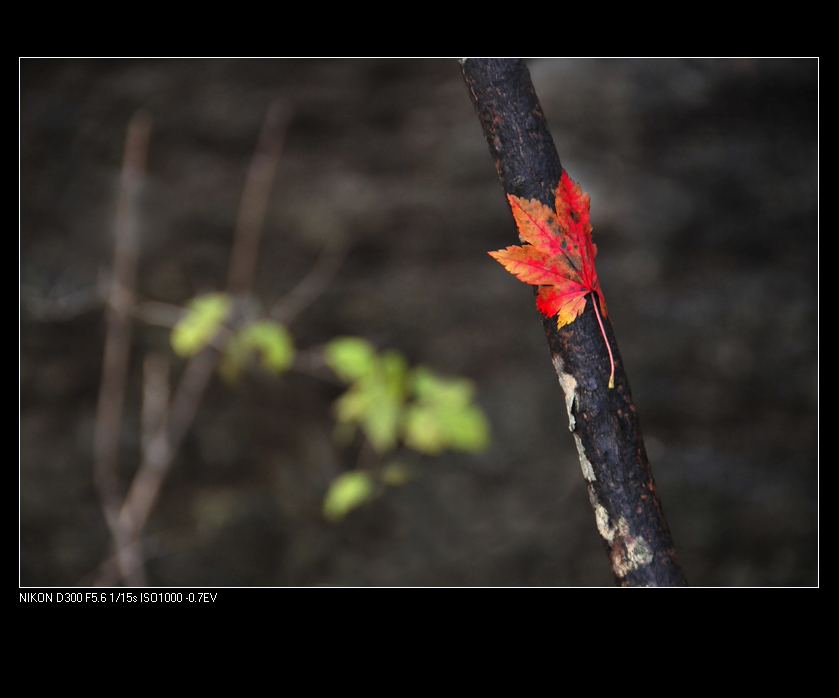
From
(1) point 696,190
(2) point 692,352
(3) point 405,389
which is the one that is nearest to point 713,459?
(2) point 692,352

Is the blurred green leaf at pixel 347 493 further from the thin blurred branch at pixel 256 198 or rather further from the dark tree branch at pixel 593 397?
the dark tree branch at pixel 593 397

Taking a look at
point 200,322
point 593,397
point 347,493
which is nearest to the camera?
point 593,397

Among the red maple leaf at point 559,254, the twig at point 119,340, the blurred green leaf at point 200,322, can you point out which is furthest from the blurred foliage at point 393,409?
the red maple leaf at point 559,254

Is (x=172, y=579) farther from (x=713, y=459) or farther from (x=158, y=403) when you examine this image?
(x=713, y=459)

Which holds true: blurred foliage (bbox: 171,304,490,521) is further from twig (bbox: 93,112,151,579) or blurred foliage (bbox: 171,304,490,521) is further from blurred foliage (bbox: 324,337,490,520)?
twig (bbox: 93,112,151,579)

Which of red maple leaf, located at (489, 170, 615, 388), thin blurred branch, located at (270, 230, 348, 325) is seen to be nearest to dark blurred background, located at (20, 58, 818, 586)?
thin blurred branch, located at (270, 230, 348, 325)

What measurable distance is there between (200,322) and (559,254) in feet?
4.40

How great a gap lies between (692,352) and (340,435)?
3.77 ft

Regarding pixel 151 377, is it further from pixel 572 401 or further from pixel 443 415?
pixel 572 401

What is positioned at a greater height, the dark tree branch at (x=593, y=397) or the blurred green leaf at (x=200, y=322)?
the blurred green leaf at (x=200, y=322)

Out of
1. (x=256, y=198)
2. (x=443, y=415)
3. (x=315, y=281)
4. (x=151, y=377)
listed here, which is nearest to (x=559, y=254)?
(x=443, y=415)

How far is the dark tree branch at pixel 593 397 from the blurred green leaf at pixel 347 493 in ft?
4.30

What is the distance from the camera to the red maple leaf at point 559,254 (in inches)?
19.9

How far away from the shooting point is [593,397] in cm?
49
